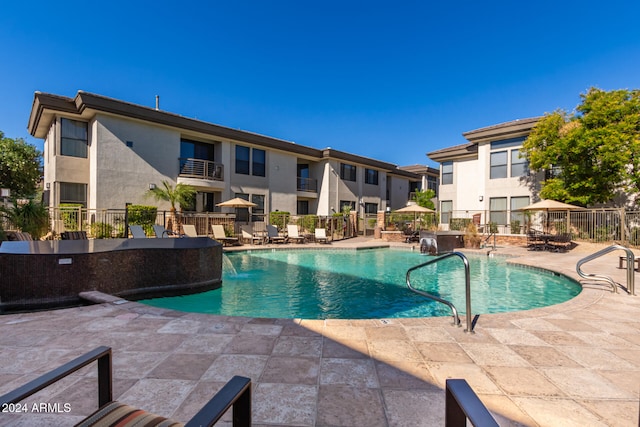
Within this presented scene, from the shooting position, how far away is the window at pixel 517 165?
19.0 m

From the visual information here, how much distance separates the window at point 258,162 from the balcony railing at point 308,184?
12.9ft

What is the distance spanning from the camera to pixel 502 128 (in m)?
19.2

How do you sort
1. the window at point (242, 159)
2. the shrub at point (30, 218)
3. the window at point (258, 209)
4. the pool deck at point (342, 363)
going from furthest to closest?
the window at point (258, 209) < the window at point (242, 159) < the shrub at point (30, 218) < the pool deck at point (342, 363)

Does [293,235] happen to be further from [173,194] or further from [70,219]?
[70,219]

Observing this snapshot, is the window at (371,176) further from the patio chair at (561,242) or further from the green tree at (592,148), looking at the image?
the patio chair at (561,242)

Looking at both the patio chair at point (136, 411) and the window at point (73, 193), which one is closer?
the patio chair at point (136, 411)

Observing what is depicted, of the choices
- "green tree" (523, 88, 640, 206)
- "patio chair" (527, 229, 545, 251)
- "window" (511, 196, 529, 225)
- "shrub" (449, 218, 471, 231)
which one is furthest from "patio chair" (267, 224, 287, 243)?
"green tree" (523, 88, 640, 206)

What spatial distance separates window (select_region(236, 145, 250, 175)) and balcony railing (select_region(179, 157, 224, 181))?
1.42 metres

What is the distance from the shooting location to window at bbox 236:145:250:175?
20.5 meters

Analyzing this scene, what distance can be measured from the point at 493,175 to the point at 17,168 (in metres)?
29.4

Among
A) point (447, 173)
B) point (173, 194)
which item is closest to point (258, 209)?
point (173, 194)

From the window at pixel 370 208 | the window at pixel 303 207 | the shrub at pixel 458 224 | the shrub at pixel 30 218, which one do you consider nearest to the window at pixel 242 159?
the window at pixel 303 207

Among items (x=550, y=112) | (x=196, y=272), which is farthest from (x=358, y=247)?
(x=550, y=112)

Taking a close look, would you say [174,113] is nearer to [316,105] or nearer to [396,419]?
[316,105]
